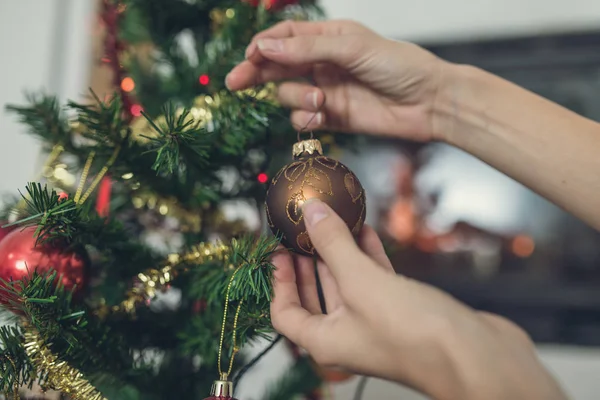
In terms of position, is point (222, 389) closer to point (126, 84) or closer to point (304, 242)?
point (304, 242)

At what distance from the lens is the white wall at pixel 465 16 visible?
139cm

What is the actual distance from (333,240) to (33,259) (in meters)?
0.28

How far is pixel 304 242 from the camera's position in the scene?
1.51ft

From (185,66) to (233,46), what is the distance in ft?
0.26

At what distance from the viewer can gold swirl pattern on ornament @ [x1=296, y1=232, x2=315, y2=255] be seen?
1.50 ft

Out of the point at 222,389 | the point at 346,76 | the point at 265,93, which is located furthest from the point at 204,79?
the point at 222,389

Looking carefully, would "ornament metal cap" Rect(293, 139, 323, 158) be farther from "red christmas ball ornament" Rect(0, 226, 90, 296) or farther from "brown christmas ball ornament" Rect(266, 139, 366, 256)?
"red christmas ball ornament" Rect(0, 226, 90, 296)

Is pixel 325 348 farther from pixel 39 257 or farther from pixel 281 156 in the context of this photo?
pixel 281 156

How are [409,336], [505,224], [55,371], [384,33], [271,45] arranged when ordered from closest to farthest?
[409,336] < [55,371] < [271,45] < [505,224] < [384,33]

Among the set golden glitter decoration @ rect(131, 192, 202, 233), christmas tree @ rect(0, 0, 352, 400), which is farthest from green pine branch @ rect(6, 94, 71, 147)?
golden glitter decoration @ rect(131, 192, 202, 233)

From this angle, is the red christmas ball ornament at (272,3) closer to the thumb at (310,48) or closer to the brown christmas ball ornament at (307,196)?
the thumb at (310,48)

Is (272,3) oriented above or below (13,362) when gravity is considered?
above

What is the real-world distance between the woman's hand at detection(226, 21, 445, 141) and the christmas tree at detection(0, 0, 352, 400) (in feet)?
0.12

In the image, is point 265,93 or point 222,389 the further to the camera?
point 265,93
